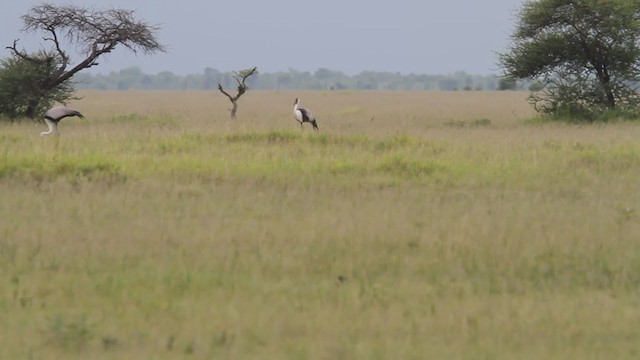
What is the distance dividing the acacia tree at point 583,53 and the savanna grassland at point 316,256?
11846mm

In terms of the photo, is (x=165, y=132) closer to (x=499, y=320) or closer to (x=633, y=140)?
(x=633, y=140)

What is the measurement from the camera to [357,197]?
1109 cm

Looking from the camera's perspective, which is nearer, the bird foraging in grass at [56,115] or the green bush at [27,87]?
the bird foraging in grass at [56,115]

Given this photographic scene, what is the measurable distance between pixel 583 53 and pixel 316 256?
2036cm

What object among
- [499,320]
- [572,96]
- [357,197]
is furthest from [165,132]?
[499,320]

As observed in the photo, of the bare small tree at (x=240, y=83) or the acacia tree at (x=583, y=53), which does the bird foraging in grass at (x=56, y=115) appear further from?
the acacia tree at (x=583, y=53)

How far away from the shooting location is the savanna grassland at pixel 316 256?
18.5ft

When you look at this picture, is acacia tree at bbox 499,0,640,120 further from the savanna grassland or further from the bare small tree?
the savanna grassland

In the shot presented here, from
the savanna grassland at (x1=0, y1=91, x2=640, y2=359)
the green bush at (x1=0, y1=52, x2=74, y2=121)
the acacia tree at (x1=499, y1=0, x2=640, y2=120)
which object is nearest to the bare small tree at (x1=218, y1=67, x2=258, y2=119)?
the green bush at (x1=0, y1=52, x2=74, y2=121)

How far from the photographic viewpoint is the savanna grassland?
5629mm

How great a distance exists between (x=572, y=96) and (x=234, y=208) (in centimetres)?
1778

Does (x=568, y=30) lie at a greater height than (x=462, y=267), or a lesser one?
greater

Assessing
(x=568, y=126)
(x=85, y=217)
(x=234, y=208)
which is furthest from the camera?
(x=568, y=126)

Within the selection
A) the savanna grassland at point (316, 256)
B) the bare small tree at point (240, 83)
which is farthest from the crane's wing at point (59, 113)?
the bare small tree at point (240, 83)
